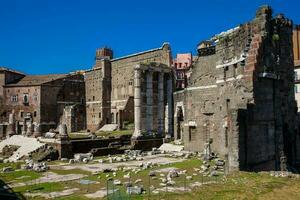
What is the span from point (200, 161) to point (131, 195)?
419 inches

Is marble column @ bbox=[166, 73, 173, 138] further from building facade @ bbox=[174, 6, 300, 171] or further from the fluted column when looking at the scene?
building facade @ bbox=[174, 6, 300, 171]

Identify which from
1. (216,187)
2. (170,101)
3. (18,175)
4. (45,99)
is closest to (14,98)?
(45,99)

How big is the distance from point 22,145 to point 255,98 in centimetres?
2213

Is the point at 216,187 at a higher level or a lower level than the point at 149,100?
lower

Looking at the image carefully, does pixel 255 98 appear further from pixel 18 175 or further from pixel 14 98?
pixel 14 98

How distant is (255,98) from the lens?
21016 mm

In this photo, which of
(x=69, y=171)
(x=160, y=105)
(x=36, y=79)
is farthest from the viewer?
(x=36, y=79)

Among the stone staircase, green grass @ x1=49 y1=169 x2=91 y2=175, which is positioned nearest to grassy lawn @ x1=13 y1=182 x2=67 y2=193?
green grass @ x1=49 y1=169 x2=91 y2=175

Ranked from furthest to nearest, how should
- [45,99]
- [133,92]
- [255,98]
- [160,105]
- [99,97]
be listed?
[45,99], [99,97], [133,92], [160,105], [255,98]

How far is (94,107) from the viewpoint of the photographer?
205ft

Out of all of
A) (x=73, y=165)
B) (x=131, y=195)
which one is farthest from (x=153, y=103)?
(x=131, y=195)

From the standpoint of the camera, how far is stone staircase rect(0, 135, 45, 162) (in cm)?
2992

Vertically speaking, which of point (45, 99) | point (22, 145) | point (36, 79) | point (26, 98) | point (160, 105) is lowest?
point (22, 145)

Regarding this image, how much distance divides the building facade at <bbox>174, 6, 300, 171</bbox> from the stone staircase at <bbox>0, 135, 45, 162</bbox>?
1452 centimetres
